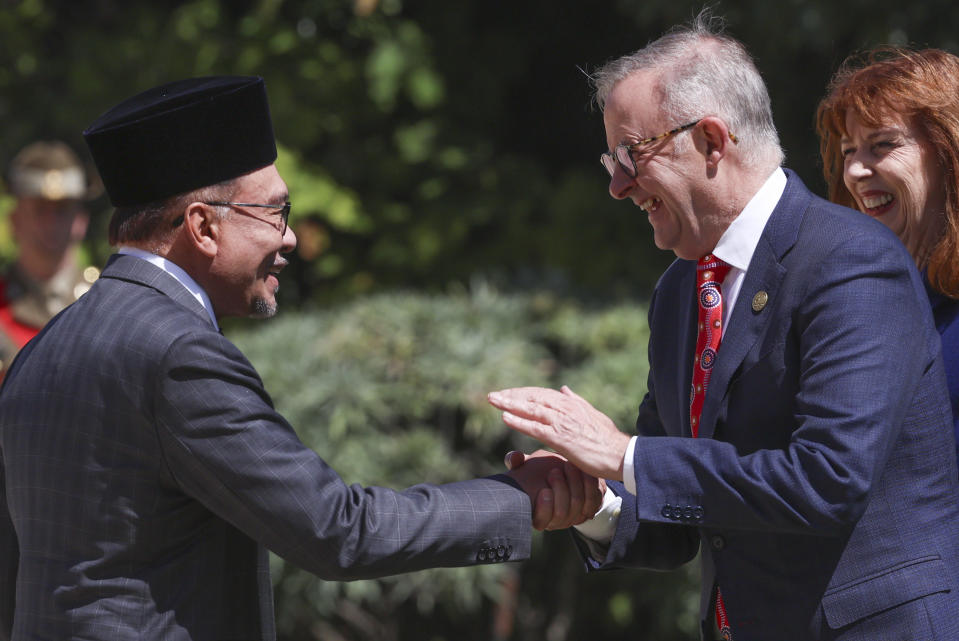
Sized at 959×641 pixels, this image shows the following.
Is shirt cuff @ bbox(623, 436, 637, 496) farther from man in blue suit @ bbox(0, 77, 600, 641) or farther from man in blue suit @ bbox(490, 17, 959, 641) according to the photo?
man in blue suit @ bbox(0, 77, 600, 641)

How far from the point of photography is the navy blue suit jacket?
2.36 metres

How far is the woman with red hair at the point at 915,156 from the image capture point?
294 centimetres

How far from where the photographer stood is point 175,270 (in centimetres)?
259

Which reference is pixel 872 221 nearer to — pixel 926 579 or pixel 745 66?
pixel 745 66

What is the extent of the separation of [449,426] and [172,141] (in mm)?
3260

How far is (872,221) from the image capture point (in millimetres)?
2568

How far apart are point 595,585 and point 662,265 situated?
2.45 meters

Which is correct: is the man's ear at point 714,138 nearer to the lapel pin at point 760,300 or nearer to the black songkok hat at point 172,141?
the lapel pin at point 760,300

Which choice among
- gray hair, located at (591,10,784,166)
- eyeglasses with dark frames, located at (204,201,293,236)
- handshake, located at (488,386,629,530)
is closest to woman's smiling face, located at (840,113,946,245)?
gray hair, located at (591,10,784,166)

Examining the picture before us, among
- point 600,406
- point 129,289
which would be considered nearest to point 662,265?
point 600,406

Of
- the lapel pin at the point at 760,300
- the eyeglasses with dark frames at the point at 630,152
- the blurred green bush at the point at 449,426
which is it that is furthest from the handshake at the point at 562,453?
the blurred green bush at the point at 449,426

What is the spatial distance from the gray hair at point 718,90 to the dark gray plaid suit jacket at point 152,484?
44.7 inches

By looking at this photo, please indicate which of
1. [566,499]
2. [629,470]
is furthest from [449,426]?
[629,470]

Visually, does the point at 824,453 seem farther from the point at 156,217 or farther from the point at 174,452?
the point at 156,217
